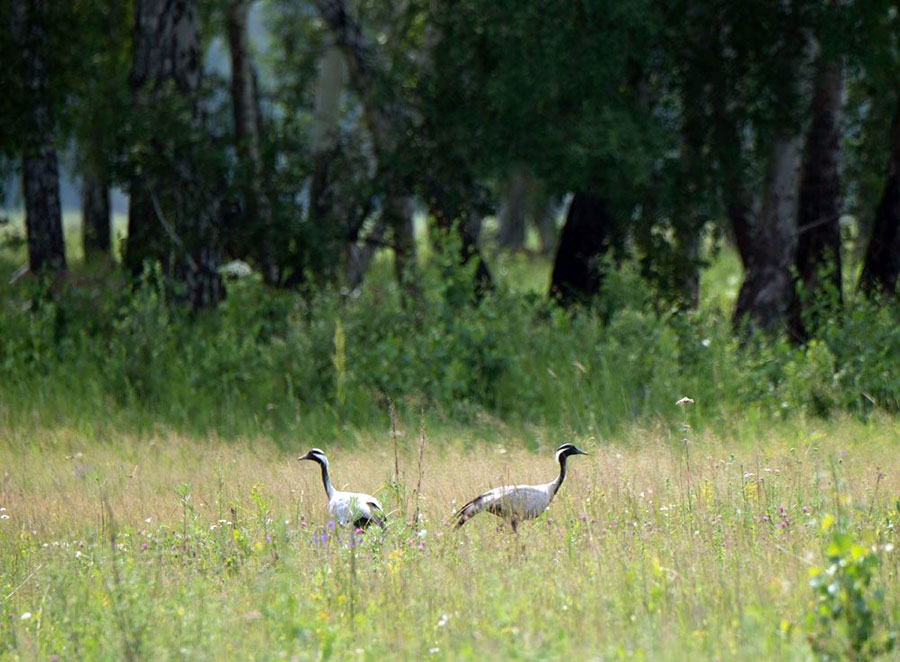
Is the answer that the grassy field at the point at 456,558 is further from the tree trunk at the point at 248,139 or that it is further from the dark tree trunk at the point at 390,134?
the dark tree trunk at the point at 390,134

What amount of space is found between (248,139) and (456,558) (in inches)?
423

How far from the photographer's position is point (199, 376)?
1186 cm

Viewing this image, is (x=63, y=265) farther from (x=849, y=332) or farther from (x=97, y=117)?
(x=849, y=332)

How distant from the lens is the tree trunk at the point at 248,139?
15664 mm

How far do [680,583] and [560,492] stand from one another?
2195 mm

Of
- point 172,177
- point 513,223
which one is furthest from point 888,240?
point 513,223

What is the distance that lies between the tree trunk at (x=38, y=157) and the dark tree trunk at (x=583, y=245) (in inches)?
264

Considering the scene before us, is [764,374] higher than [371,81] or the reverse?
the reverse

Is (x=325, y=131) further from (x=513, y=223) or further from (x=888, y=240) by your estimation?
(x=513, y=223)

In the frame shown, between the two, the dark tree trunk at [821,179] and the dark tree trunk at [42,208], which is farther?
the dark tree trunk at [42,208]

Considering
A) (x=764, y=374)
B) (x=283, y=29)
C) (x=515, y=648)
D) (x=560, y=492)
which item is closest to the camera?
(x=515, y=648)

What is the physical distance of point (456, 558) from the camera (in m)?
6.43

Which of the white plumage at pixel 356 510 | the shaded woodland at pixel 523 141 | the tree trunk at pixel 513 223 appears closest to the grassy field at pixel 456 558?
the white plumage at pixel 356 510

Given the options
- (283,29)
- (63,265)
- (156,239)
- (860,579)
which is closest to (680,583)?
(860,579)
